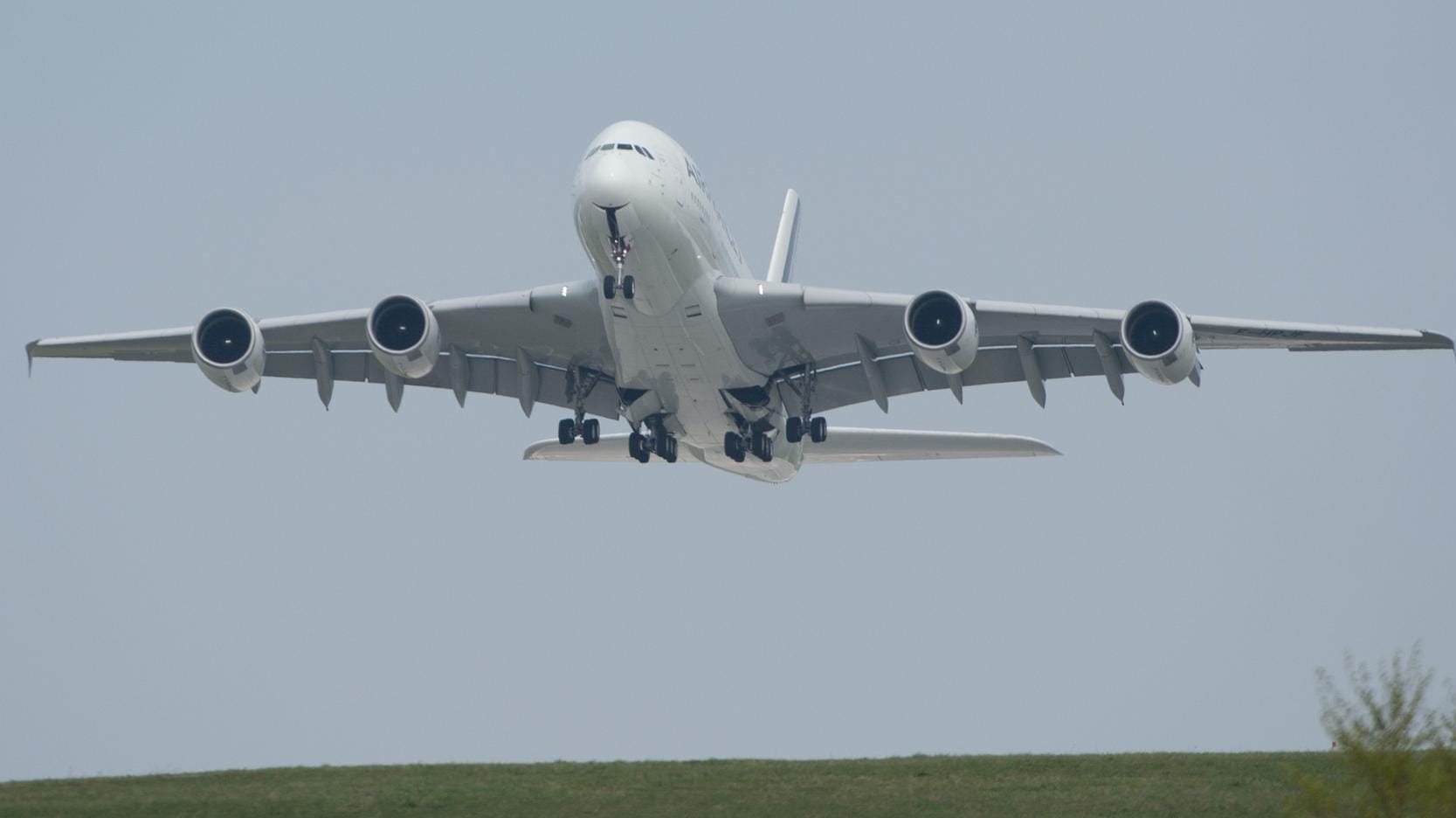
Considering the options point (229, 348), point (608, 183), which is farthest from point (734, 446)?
point (229, 348)

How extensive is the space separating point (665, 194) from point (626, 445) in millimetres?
10215

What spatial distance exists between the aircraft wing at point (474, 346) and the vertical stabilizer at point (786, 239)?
12722 millimetres

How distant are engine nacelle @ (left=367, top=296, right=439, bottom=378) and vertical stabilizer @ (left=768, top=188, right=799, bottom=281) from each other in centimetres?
1746

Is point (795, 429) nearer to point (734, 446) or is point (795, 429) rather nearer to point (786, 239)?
point (734, 446)

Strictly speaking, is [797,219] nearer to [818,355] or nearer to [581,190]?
[818,355]

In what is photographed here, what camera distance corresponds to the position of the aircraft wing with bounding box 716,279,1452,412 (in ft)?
96.7

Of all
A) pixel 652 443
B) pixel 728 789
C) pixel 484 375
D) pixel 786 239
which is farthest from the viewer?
pixel 786 239

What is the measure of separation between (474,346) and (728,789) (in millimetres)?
10010

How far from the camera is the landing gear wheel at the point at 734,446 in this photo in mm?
33812

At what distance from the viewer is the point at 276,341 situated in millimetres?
32250

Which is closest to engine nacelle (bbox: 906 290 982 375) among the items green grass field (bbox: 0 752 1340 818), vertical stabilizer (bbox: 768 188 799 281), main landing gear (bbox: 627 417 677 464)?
green grass field (bbox: 0 752 1340 818)

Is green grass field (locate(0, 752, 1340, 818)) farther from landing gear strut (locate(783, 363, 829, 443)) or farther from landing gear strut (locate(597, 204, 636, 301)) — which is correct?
landing gear strut (locate(597, 204, 636, 301))

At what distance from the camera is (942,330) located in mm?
28781

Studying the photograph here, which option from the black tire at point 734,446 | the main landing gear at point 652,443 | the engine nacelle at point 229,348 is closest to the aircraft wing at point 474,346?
the main landing gear at point 652,443
